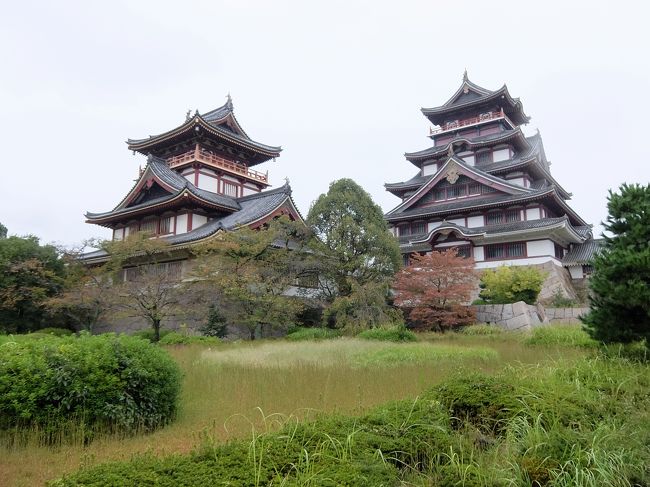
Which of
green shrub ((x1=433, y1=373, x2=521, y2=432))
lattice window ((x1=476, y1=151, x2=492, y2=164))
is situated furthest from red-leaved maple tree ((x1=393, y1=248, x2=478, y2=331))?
lattice window ((x1=476, y1=151, x2=492, y2=164))

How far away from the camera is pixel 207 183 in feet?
94.0

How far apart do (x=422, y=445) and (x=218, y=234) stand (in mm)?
18192

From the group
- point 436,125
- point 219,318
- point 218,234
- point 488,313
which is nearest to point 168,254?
point 218,234

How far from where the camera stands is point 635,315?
28.2 ft

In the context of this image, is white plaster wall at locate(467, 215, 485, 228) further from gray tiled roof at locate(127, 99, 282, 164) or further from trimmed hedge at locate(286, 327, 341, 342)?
trimmed hedge at locate(286, 327, 341, 342)

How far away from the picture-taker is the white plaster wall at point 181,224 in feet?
83.6

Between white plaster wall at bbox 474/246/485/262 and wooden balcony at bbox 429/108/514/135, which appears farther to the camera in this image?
wooden balcony at bbox 429/108/514/135

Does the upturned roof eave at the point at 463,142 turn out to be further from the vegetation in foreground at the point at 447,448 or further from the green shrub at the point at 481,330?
the vegetation in foreground at the point at 447,448

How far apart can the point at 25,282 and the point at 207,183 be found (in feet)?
34.8

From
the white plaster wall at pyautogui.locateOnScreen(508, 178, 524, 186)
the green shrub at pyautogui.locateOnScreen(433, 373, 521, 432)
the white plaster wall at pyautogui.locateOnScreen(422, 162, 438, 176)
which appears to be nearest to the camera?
the green shrub at pyautogui.locateOnScreen(433, 373, 521, 432)

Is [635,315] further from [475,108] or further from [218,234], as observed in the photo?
[475,108]

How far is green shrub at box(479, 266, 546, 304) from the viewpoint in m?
21.5

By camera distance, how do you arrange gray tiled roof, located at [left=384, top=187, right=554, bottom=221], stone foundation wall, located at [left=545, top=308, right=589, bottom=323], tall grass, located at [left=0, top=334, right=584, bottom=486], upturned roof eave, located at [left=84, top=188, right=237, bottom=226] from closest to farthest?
tall grass, located at [left=0, top=334, right=584, bottom=486] → stone foundation wall, located at [left=545, top=308, right=589, bottom=323] → upturned roof eave, located at [left=84, top=188, right=237, bottom=226] → gray tiled roof, located at [left=384, top=187, right=554, bottom=221]

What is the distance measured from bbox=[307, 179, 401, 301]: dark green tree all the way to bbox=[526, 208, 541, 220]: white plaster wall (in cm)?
1091
